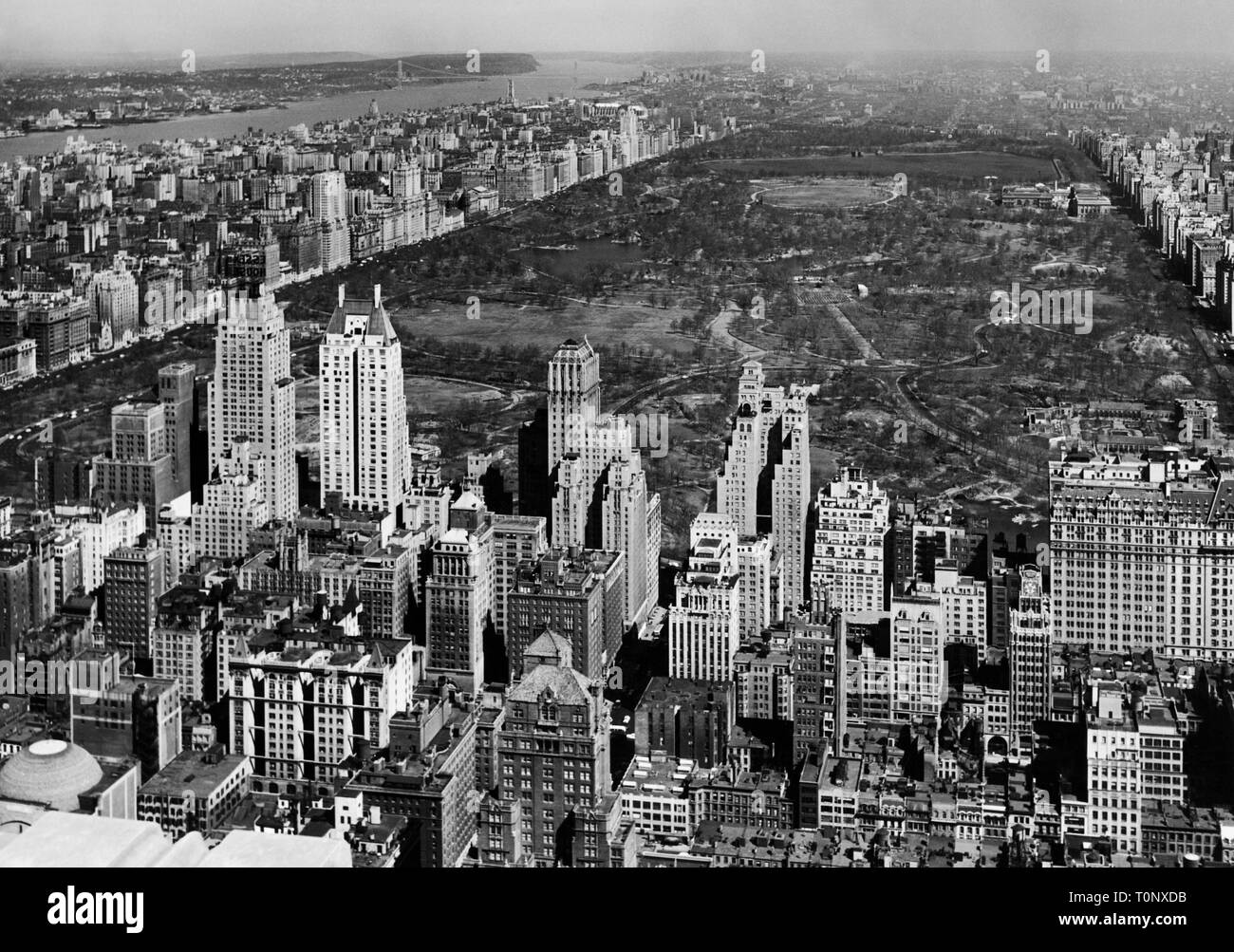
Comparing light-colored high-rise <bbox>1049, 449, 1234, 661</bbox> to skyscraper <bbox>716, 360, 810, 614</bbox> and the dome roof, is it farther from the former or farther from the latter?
the dome roof

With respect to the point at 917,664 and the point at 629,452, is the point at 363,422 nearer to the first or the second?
the point at 629,452

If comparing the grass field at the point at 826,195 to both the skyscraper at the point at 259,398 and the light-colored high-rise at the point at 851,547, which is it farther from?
the skyscraper at the point at 259,398

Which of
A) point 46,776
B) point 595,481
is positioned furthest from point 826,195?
point 46,776

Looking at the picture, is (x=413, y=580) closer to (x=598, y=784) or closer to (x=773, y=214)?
(x=598, y=784)

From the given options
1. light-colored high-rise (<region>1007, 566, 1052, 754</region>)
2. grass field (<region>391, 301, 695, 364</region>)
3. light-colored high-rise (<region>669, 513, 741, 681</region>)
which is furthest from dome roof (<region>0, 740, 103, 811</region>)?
grass field (<region>391, 301, 695, 364</region>)

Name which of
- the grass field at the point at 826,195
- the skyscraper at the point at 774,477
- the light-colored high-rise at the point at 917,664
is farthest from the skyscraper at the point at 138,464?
the light-colored high-rise at the point at 917,664
